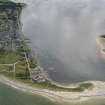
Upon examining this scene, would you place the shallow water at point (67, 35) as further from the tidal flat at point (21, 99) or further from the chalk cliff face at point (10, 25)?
the tidal flat at point (21, 99)

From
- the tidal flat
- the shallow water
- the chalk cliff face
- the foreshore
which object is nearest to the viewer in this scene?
the tidal flat

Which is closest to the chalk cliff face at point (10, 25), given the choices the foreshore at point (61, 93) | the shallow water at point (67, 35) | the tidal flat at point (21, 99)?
the shallow water at point (67, 35)

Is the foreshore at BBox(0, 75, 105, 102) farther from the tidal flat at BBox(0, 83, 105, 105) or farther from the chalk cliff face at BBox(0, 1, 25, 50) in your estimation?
the chalk cliff face at BBox(0, 1, 25, 50)

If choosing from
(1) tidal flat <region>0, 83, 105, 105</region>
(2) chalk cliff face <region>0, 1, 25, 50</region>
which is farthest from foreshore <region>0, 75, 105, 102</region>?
(2) chalk cliff face <region>0, 1, 25, 50</region>

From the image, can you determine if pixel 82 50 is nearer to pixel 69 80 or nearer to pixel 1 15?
pixel 69 80

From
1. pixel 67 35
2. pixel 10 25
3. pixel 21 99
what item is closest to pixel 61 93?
pixel 21 99
